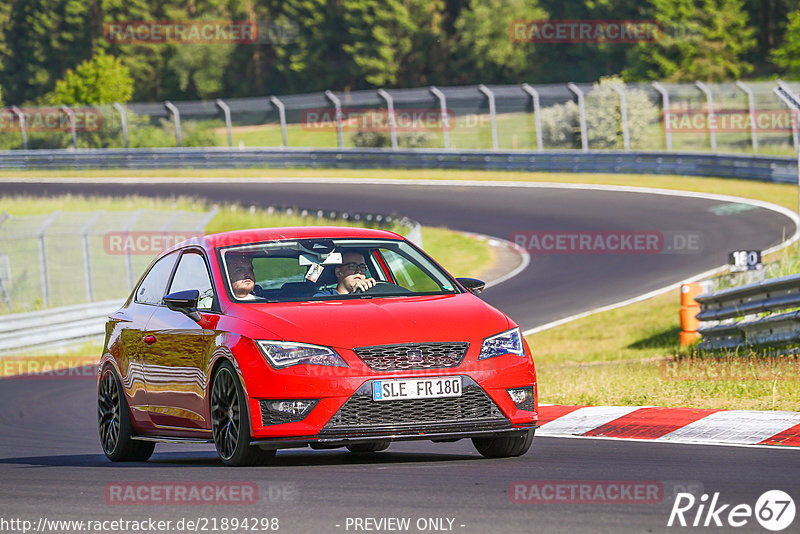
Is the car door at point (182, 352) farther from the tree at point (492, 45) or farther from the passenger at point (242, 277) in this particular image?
the tree at point (492, 45)

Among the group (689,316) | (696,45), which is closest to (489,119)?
(696,45)

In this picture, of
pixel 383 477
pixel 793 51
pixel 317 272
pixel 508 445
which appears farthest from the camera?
pixel 793 51

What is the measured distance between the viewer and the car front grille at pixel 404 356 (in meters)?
7.52

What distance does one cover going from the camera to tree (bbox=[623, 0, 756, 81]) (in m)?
74.9

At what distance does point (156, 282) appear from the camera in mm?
9664

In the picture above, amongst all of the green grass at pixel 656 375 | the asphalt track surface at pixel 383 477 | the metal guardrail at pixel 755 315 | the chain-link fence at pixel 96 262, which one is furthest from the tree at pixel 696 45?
the asphalt track surface at pixel 383 477

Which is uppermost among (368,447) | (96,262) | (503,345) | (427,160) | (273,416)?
(503,345)

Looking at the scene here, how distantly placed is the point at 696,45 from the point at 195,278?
70.7m

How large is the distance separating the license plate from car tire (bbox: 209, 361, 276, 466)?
77 centimetres

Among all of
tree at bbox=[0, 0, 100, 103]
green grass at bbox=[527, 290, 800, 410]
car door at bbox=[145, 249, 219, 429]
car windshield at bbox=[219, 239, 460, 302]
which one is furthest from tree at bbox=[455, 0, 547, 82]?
car door at bbox=[145, 249, 219, 429]

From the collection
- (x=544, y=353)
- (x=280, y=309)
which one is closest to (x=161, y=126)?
(x=544, y=353)

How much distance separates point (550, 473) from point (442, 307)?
1301 millimetres

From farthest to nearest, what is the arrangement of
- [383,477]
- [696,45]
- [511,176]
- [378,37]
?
[378,37], [696,45], [511,176], [383,477]

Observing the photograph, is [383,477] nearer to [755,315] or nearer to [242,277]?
[242,277]
